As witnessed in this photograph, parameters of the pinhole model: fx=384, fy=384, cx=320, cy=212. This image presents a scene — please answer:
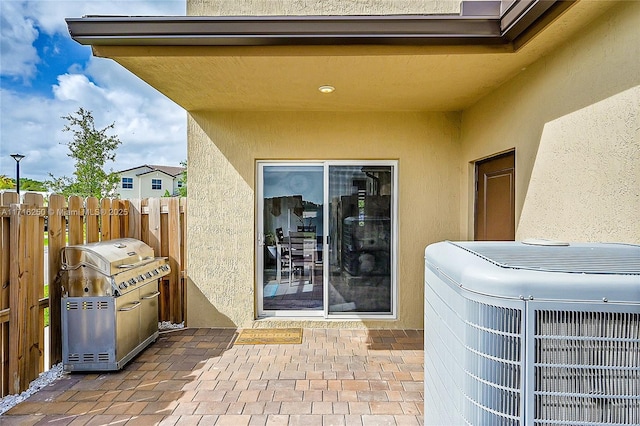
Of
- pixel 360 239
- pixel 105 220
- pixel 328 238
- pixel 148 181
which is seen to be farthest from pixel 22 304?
pixel 148 181

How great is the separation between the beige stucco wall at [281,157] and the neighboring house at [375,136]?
0.02 meters

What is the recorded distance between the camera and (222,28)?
3.10 metres

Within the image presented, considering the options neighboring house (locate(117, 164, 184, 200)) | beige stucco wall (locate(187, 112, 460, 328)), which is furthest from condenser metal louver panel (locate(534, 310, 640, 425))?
neighboring house (locate(117, 164, 184, 200))

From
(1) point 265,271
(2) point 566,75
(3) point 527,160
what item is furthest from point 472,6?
(1) point 265,271

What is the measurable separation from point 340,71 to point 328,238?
2.53 metres

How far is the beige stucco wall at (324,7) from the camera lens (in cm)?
416

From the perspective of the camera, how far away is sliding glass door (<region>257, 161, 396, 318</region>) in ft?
18.3

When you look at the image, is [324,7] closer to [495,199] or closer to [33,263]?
[495,199]

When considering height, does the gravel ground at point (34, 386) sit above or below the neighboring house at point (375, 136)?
below

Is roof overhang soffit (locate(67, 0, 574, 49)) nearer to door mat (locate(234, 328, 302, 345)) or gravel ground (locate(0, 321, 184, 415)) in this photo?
gravel ground (locate(0, 321, 184, 415))

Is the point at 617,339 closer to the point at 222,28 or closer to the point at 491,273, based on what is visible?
the point at 491,273

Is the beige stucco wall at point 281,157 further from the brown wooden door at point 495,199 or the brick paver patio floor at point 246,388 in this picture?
the brick paver patio floor at point 246,388

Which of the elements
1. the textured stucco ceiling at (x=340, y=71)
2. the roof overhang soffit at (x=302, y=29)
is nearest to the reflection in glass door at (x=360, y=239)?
the textured stucco ceiling at (x=340, y=71)

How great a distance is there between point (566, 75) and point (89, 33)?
3.86 meters
